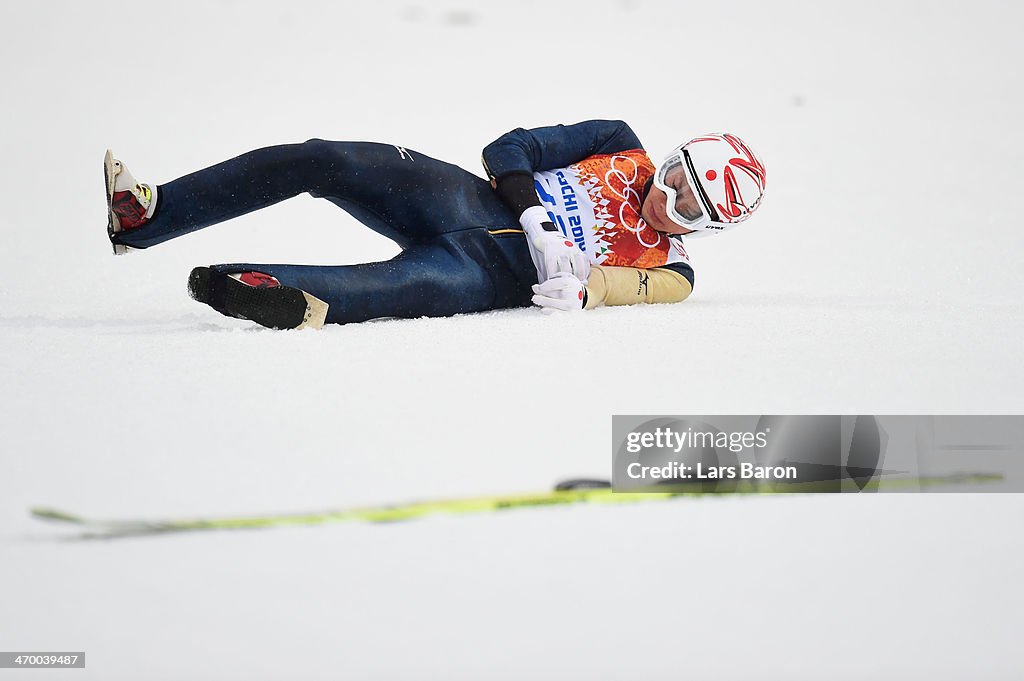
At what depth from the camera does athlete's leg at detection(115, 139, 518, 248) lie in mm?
2312

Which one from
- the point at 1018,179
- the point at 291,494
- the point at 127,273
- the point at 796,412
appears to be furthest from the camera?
the point at 1018,179

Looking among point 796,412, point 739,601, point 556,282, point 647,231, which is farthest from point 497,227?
point 739,601

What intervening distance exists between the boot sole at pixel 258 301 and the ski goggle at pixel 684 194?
0.86 metres

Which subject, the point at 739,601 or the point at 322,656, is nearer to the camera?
the point at 322,656

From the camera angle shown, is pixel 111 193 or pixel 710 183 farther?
pixel 710 183

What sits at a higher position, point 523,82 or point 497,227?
point 523,82

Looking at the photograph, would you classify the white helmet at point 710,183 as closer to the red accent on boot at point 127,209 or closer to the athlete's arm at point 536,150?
the athlete's arm at point 536,150

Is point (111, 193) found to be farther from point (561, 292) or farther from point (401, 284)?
point (561, 292)

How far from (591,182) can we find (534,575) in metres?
1.45

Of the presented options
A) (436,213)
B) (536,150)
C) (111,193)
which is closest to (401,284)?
(436,213)

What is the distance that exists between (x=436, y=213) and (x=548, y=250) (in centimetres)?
28

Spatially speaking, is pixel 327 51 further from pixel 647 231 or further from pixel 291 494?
pixel 291 494

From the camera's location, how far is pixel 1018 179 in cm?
472

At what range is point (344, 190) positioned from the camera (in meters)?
2.50
